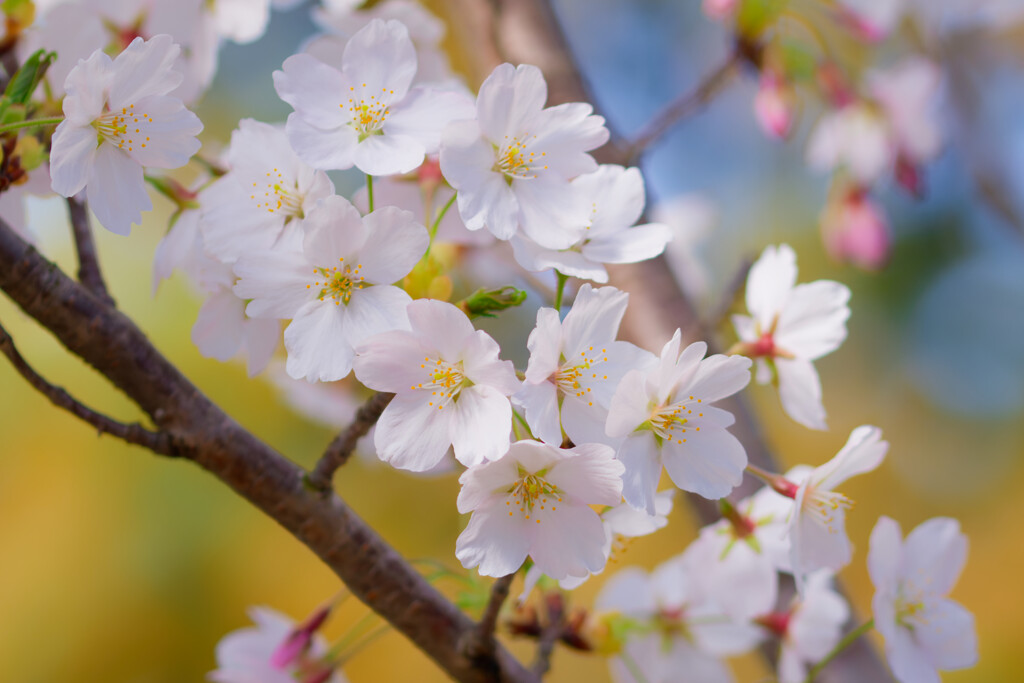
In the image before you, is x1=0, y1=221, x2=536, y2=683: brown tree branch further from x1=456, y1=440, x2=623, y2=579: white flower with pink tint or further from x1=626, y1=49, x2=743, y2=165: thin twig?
x1=626, y1=49, x2=743, y2=165: thin twig

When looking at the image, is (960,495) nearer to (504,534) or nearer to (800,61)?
(800,61)

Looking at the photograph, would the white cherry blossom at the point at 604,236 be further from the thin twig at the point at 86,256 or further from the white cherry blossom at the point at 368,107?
the thin twig at the point at 86,256

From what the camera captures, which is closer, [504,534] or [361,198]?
[504,534]

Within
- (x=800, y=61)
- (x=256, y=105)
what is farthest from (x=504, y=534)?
(x=256, y=105)

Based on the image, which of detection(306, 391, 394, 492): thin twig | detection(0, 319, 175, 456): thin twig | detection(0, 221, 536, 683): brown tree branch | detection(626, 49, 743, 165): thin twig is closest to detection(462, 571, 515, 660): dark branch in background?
detection(0, 221, 536, 683): brown tree branch

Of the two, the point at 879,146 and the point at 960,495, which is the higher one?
the point at 879,146

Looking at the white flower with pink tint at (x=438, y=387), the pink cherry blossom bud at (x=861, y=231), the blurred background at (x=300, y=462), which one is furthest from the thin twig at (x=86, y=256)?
the blurred background at (x=300, y=462)
